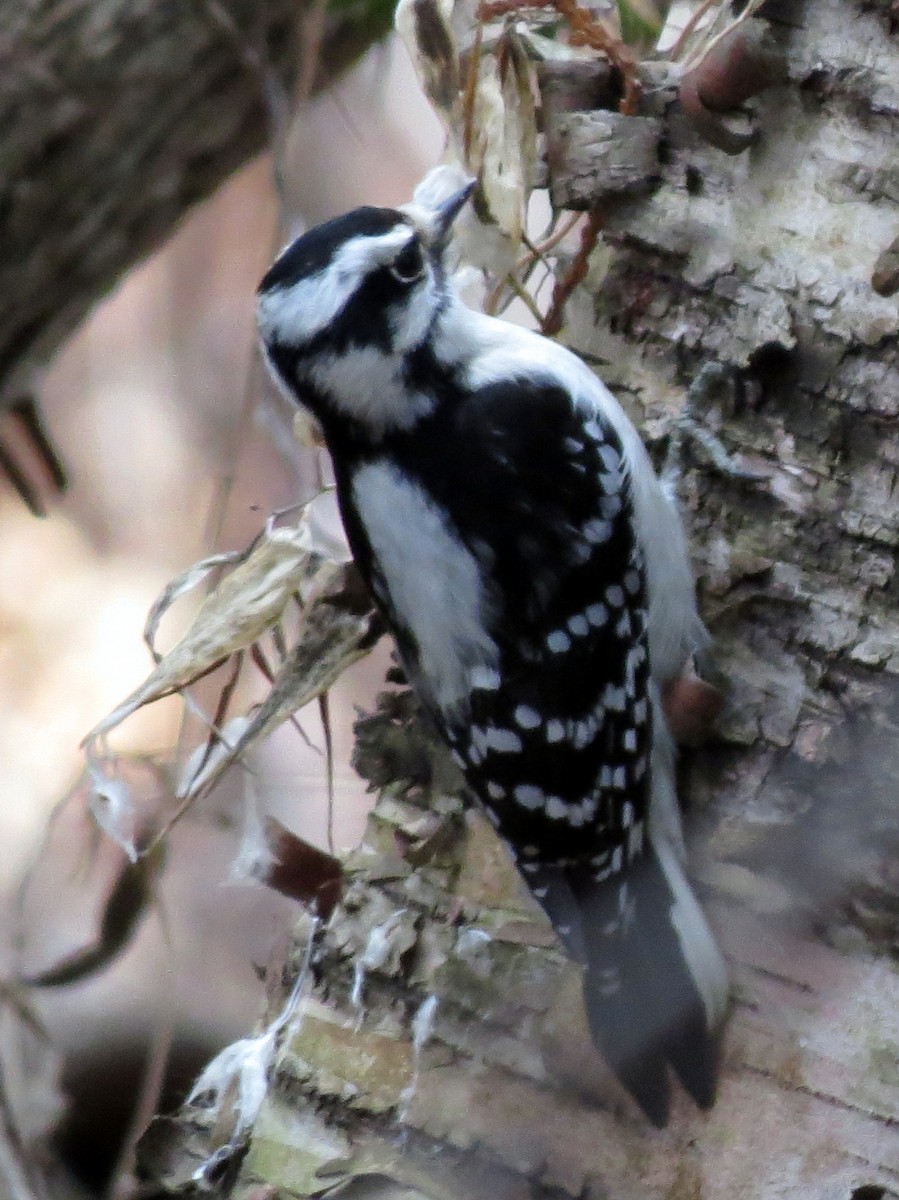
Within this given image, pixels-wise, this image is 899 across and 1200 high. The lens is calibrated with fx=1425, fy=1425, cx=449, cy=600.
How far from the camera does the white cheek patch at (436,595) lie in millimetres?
1485

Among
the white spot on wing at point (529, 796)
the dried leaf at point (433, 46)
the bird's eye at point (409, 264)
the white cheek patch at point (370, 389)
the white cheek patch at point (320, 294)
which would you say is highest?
the dried leaf at point (433, 46)

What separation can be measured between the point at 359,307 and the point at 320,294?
0.05 metres

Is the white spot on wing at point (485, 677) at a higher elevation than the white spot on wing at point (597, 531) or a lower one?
lower

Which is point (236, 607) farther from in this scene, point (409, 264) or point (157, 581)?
point (157, 581)

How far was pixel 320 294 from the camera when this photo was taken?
4.82ft

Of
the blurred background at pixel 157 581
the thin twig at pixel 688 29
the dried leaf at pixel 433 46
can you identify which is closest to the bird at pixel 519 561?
the dried leaf at pixel 433 46

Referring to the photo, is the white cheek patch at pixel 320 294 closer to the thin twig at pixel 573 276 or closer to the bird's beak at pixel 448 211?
the bird's beak at pixel 448 211

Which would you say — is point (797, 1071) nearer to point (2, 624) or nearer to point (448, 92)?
point (448, 92)

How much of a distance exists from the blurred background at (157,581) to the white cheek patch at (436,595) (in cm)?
101

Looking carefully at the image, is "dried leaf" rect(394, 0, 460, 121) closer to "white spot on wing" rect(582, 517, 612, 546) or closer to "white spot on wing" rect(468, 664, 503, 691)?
"white spot on wing" rect(582, 517, 612, 546)

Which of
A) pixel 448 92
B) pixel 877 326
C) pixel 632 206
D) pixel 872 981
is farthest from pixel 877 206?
pixel 872 981

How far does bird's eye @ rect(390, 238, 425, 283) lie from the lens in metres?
1.52

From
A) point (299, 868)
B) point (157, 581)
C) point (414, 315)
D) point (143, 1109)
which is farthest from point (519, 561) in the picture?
point (157, 581)

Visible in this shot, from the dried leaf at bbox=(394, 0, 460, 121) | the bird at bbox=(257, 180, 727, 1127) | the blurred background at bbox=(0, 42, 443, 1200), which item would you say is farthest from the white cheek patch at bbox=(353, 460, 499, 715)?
the blurred background at bbox=(0, 42, 443, 1200)
